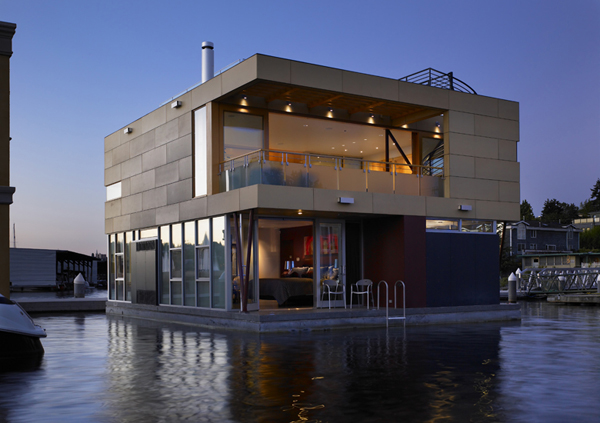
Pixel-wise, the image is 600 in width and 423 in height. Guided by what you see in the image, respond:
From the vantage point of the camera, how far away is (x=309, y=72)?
57.6 feet

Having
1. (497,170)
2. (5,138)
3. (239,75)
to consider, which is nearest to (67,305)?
(5,138)

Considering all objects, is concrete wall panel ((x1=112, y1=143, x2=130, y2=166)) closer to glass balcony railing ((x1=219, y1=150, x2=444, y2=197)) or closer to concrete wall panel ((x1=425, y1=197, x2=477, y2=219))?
glass balcony railing ((x1=219, y1=150, x2=444, y2=197))

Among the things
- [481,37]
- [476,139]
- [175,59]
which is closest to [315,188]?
[476,139]

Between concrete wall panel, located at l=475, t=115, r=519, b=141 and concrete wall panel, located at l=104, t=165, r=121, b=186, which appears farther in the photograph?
concrete wall panel, located at l=104, t=165, r=121, b=186

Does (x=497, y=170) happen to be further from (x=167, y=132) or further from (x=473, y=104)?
(x=167, y=132)

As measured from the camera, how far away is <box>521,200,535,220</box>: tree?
4801 inches

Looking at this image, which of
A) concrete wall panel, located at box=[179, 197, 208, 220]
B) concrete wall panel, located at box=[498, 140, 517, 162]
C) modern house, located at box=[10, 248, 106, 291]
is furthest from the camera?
modern house, located at box=[10, 248, 106, 291]

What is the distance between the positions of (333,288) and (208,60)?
870 centimetres

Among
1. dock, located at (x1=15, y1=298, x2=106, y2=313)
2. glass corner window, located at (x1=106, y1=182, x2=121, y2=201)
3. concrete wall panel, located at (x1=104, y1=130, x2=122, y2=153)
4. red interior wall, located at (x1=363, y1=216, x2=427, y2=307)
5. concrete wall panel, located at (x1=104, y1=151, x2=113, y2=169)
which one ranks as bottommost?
dock, located at (x1=15, y1=298, x2=106, y2=313)

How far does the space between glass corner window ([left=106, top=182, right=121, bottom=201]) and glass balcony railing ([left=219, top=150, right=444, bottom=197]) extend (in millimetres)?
8071

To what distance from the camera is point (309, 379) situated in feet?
29.2

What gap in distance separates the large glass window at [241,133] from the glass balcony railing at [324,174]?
25.2 inches

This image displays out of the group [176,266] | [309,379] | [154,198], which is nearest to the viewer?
[309,379]

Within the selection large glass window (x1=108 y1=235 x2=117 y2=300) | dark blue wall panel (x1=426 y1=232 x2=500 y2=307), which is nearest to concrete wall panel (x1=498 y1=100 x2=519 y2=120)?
dark blue wall panel (x1=426 y1=232 x2=500 y2=307)
